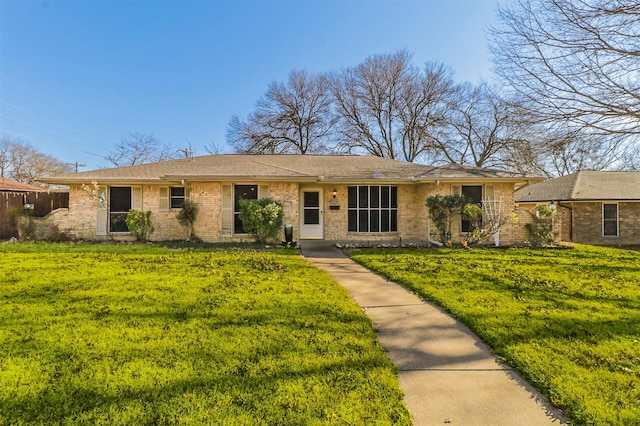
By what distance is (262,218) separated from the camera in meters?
11.4

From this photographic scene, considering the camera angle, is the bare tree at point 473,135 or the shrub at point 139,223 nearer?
the shrub at point 139,223

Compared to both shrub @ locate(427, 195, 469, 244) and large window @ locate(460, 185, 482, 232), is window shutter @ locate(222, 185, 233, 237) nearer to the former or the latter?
shrub @ locate(427, 195, 469, 244)

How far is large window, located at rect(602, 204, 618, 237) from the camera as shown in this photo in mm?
15695

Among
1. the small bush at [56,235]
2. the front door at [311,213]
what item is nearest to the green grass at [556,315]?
the front door at [311,213]

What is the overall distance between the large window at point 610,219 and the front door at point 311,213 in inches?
554

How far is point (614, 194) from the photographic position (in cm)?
1573

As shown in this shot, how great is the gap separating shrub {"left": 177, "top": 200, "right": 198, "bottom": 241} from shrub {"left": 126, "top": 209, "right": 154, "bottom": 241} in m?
1.28


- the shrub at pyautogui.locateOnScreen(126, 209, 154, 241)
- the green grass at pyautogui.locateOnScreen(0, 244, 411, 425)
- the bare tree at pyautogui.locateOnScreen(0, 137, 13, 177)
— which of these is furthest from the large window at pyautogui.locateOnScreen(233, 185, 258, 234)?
the bare tree at pyautogui.locateOnScreen(0, 137, 13, 177)

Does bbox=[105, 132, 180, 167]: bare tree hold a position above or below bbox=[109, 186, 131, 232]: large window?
above

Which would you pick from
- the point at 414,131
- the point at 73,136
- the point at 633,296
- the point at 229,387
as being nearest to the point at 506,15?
the point at 633,296

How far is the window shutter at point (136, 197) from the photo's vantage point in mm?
12844

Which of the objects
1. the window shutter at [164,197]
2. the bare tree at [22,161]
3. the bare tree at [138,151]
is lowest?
the window shutter at [164,197]

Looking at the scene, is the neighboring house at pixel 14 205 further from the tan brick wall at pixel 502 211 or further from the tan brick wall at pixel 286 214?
the tan brick wall at pixel 502 211

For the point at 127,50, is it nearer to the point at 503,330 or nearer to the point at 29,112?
the point at 29,112
